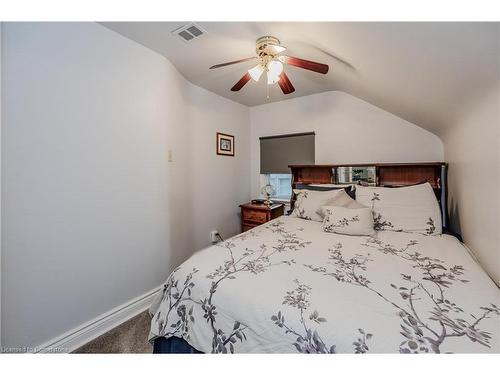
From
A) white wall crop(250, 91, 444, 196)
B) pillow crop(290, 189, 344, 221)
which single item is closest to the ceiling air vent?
pillow crop(290, 189, 344, 221)

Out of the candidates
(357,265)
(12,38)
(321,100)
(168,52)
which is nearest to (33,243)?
(12,38)

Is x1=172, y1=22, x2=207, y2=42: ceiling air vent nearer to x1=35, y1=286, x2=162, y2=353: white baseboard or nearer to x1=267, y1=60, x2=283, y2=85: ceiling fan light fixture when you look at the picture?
x1=267, y1=60, x2=283, y2=85: ceiling fan light fixture

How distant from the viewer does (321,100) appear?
297cm

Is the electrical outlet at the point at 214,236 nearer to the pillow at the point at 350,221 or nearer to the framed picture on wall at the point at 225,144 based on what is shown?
the framed picture on wall at the point at 225,144

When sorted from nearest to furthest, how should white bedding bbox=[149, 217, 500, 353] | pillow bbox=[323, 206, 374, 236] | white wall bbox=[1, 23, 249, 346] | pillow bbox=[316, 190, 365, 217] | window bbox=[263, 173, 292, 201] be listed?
white bedding bbox=[149, 217, 500, 353]
white wall bbox=[1, 23, 249, 346]
pillow bbox=[323, 206, 374, 236]
pillow bbox=[316, 190, 365, 217]
window bbox=[263, 173, 292, 201]

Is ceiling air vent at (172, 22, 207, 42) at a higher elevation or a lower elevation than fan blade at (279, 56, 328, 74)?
higher

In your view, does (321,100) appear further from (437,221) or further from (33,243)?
(33,243)

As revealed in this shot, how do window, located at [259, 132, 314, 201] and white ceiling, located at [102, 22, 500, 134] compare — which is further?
window, located at [259, 132, 314, 201]

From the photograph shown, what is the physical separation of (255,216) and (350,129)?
173cm

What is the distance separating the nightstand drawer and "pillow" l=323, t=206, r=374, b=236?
119 centimetres

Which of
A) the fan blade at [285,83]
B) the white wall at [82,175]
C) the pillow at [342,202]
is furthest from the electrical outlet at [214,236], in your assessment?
the fan blade at [285,83]

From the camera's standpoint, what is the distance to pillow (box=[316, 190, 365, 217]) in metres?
1.93

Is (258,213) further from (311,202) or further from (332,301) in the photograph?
(332,301)

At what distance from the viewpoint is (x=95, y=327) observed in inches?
61.8
